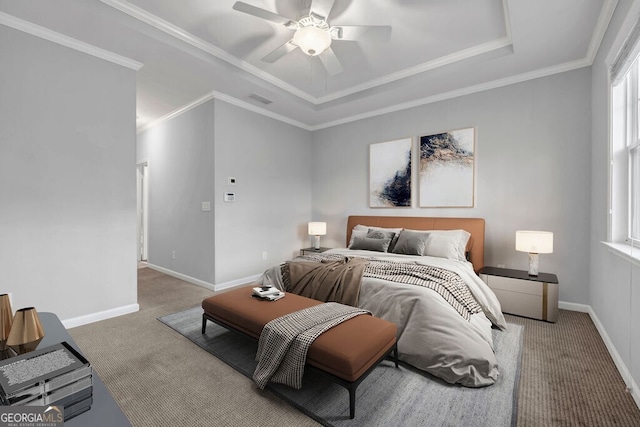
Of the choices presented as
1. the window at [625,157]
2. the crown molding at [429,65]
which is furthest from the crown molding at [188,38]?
the window at [625,157]

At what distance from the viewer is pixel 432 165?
4.25 metres

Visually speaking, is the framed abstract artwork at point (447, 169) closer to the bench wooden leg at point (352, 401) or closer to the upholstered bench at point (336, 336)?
the upholstered bench at point (336, 336)

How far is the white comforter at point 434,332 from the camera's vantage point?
78.3 inches

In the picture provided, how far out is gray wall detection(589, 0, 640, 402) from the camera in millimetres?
1897

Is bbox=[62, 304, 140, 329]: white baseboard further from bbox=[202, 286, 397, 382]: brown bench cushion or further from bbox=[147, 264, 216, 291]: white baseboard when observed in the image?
bbox=[202, 286, 397, 382]: brown bench cushion

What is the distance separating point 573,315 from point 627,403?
Answer: 169cm

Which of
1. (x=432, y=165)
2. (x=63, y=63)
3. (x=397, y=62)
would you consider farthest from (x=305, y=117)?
(x=63, y=63)

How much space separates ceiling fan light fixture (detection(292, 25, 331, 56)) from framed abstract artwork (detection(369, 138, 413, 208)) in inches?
92.3

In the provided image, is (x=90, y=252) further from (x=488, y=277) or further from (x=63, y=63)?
(x=488, y=277)

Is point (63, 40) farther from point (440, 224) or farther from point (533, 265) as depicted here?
Answer: point (533, 265)

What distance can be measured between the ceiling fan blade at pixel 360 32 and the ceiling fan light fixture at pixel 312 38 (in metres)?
0.11

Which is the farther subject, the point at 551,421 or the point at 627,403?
the point at 627,403

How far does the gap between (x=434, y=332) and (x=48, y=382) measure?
6.90ft

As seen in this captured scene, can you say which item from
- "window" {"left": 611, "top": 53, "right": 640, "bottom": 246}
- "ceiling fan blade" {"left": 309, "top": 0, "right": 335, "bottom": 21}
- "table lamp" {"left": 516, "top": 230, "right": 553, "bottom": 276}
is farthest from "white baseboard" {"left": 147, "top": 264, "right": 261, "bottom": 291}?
"window" {"left": 611, "top": 53, "right": 640, "bottom": 246}
